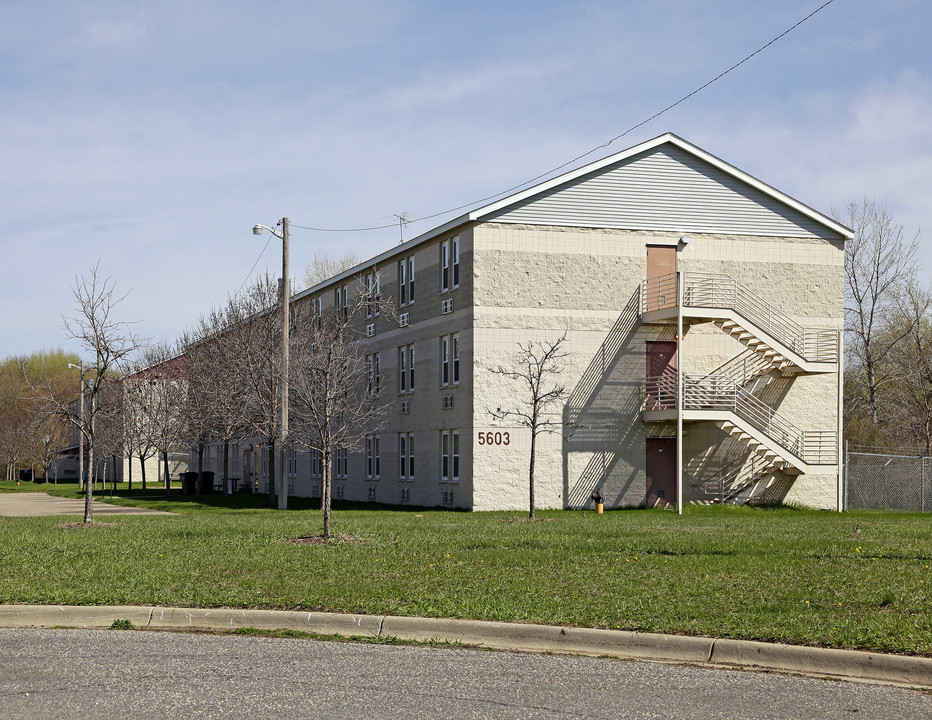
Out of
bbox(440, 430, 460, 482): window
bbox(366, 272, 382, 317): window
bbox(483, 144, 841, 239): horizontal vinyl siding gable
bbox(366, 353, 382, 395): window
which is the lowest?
bbox(440, 430, 460, 482): window

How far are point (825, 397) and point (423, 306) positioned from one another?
1426 centimetres

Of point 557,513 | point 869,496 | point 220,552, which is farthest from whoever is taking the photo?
point 869,496

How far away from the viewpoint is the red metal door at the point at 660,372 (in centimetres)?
3381

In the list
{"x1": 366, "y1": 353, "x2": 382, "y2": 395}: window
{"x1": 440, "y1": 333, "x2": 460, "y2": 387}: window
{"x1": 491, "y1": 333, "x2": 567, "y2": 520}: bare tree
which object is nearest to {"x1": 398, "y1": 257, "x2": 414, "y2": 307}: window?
{"x1": 366, "y1": 353, "x2": 382, "y2": 395}: window

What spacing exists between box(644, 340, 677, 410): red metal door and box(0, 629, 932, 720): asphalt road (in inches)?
986

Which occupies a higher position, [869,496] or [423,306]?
[423,306]

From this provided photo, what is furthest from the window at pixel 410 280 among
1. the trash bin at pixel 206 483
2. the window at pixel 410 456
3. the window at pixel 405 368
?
the trash bin at pixel 206 483

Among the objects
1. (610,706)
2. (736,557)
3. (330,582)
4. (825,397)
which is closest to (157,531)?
(330,582)

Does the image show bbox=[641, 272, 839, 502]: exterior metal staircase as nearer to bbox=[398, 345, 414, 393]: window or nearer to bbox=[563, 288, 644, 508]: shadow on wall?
bbox=[563, 288, 644, 508]: shadow on wall

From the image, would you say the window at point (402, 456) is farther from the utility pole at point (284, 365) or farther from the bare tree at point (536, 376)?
the bare tree at point (536, 376)

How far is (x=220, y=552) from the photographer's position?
1570 centimetres

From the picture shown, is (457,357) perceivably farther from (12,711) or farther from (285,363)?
(12,711)

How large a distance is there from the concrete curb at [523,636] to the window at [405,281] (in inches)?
1075

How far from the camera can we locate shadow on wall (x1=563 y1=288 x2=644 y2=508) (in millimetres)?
33219
